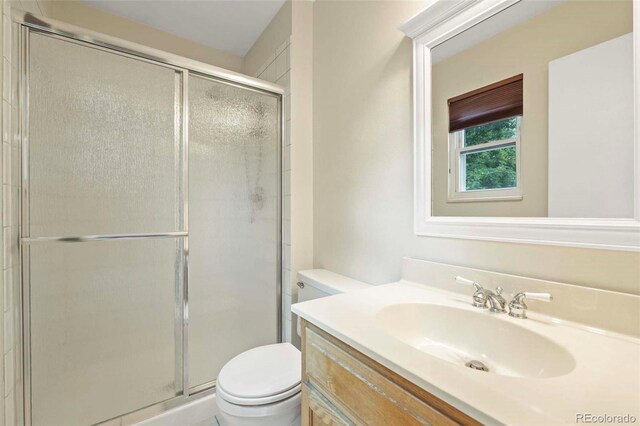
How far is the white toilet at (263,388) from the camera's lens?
3.48ft

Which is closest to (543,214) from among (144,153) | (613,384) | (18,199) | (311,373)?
(613,384)

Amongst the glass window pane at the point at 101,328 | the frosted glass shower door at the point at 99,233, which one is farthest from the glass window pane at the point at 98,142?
the glass window pane at the point at 101,328

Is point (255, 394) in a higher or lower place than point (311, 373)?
lower

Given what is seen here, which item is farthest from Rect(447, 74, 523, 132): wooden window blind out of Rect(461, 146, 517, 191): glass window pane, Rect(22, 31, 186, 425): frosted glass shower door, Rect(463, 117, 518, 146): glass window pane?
Rect(22, 31, 186, 425): frosted glass shower door

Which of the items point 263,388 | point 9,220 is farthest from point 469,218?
point 9,220

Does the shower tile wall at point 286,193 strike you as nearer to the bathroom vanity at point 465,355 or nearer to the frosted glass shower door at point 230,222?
the frosted glass shower door at point 230,222

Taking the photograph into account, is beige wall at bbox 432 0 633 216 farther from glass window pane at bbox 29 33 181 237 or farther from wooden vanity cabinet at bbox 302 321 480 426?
glass window pane at bbox 29 33 181 237

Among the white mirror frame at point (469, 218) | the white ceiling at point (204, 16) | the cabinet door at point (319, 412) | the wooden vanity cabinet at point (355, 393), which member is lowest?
the cabinet door at point (319, 412)

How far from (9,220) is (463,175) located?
5.83ft

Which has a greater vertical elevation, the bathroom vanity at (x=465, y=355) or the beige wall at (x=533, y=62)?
the beige wall at (x=533, y=62)

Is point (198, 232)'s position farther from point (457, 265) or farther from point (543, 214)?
point (543, 214)

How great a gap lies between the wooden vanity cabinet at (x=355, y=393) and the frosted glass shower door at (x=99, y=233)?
100 centimetres

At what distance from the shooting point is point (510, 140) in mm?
891

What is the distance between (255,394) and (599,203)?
1273 millimetres
